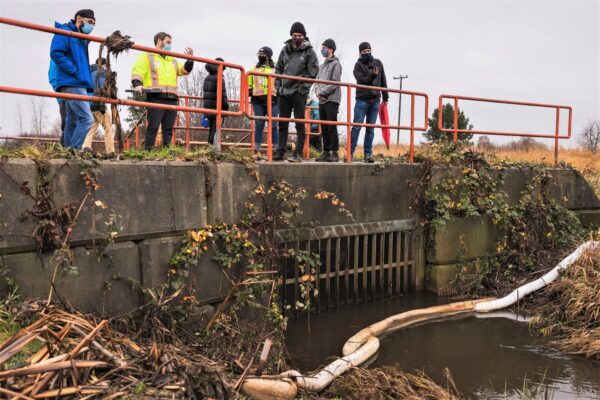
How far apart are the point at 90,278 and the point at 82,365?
4.74ft

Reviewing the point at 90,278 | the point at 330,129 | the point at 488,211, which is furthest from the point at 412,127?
the point at 90,278

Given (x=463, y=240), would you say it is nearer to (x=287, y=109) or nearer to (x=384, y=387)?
→ (x=287, y=109)

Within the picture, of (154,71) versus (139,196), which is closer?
(139,196)

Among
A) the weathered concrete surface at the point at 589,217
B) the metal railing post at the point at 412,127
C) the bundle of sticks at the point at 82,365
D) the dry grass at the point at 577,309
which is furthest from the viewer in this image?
the weathered concrete surface at the point at 589,217

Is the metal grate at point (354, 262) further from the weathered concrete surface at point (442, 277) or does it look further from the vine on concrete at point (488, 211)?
the vine on concrete at point (488, 211)

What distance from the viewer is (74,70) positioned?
5453mm

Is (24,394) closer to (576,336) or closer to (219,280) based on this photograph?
(219,280)

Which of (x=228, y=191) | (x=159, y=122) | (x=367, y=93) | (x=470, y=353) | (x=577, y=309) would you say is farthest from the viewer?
(x=367, y=93)

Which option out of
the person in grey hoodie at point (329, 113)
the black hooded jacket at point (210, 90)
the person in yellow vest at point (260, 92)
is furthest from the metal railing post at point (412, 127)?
the black hooded jacket at point (210, 90)

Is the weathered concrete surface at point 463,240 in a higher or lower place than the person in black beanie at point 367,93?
lower

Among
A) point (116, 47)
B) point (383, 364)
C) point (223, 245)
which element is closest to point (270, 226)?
point (223, 245)

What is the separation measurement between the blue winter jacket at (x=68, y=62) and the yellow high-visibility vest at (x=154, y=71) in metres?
1.07

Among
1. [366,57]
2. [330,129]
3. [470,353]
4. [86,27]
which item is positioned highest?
[366,57]

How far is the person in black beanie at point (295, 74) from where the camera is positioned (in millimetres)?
6934
